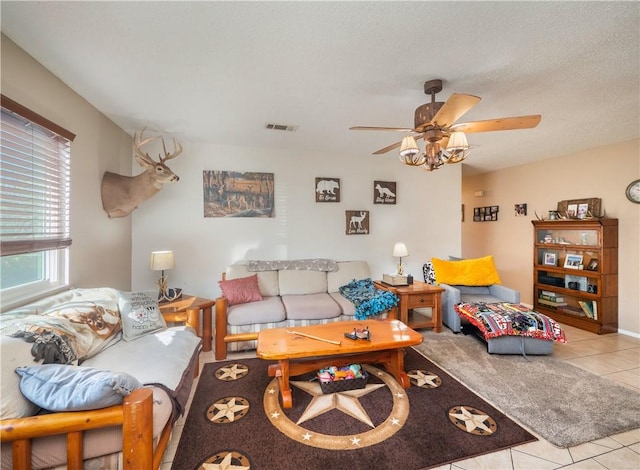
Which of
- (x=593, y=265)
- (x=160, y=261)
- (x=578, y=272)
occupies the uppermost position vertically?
(x=160, y=261)

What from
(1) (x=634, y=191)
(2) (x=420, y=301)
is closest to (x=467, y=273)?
(2) (x=420, y=301)

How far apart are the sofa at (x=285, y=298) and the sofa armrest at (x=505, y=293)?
153 centimetres

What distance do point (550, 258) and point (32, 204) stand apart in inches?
236

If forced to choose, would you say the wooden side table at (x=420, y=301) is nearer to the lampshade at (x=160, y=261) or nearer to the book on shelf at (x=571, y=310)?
the book on shelf at (x=571, y=310)

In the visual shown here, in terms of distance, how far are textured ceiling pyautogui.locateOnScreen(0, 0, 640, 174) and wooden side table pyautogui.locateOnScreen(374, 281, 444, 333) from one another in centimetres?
195

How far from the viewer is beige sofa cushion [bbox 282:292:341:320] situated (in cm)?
303

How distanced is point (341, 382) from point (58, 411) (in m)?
1.70

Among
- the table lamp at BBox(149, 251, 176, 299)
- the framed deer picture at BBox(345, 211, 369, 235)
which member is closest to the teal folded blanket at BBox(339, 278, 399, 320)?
the framed deer picture at BBox(345, 211, 369, 235)

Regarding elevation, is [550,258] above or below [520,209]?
below

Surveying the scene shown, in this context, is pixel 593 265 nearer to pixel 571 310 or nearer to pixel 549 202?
pixel 571 310

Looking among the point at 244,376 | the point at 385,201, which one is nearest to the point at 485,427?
the point at 244,376

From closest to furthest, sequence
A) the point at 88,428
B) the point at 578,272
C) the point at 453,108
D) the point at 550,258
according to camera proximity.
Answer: the point at 88,428, the point at 453,108, the point at 578,272, the point at 550,258

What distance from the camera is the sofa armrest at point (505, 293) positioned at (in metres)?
3.54

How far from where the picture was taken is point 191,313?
2.59m
